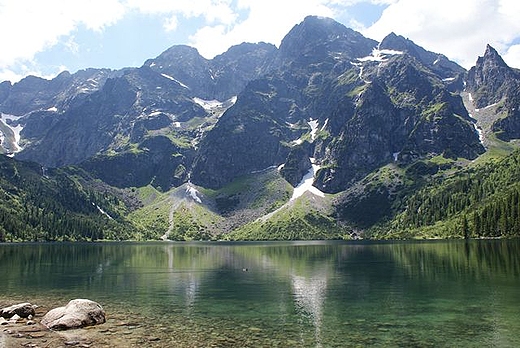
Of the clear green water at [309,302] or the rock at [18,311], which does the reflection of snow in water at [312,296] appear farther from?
the rock at [18,311]

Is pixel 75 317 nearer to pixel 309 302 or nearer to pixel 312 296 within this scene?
pixel 309 302

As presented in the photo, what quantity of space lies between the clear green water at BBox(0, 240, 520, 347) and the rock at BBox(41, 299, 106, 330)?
4743 mm

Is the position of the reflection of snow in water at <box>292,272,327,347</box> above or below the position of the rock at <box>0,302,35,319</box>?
below

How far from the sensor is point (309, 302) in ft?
215

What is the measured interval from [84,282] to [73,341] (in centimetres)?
5177

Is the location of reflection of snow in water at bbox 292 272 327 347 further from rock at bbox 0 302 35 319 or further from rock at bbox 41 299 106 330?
rock at bbox 0 302 35 319

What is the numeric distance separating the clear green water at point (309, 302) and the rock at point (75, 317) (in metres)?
4.74

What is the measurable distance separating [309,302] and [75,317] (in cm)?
3110

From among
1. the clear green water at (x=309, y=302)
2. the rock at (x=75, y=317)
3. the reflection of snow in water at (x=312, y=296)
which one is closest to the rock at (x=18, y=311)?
the rock at (x=75, y=317)

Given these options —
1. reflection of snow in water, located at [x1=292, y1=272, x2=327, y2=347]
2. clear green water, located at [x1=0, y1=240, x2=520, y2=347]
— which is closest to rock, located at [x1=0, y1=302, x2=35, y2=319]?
clear green water, located at [x1=0, y1=240, x2=520, y2=347]

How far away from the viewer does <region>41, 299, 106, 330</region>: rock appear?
158ft

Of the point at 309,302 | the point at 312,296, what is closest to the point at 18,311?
the point at 309,302

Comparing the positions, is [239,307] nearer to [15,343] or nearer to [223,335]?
[223,335]

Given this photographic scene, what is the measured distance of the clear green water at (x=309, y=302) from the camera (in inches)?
1731
